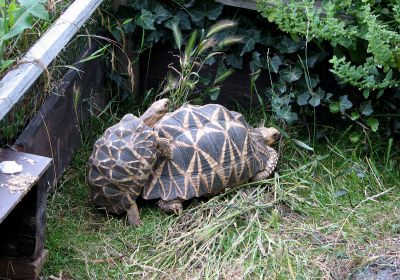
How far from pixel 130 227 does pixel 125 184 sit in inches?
10.5

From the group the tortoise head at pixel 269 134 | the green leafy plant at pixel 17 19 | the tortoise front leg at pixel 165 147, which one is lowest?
the tortoise head at pixel 269 134

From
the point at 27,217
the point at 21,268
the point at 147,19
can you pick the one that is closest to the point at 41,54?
the point at 27,217

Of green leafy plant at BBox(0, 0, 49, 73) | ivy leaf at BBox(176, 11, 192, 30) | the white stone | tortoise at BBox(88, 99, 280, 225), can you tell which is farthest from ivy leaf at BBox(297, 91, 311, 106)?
the white stone

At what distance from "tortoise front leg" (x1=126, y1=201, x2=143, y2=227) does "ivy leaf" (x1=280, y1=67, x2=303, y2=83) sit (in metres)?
1.31

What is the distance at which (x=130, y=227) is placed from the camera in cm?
416

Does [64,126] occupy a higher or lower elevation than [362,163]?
higher

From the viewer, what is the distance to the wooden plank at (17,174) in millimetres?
3109

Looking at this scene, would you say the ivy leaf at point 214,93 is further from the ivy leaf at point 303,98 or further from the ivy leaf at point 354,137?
the ivy leaf at point 354,137

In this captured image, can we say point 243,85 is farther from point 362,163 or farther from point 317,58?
point 362,163

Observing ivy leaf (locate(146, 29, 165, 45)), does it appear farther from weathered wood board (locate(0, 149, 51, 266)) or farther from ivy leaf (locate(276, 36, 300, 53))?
weathered wood board (locate(0, 149, 51, 266))

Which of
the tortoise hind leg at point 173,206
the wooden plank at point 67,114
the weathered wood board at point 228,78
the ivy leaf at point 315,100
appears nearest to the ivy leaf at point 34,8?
the wooden plank at point 67,114

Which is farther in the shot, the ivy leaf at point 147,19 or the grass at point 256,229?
the ivy leaf at point 147,19

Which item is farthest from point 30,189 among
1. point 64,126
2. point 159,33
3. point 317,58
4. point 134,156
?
point 317,58

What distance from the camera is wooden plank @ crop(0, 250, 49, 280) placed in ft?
11.8
